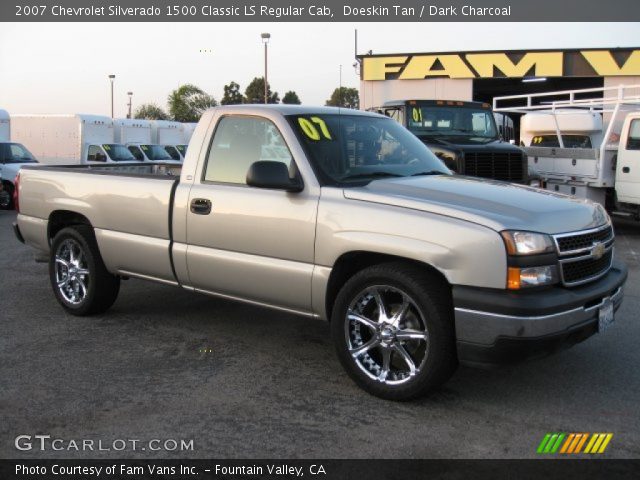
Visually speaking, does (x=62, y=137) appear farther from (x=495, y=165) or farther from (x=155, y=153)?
(x=495, y=165)

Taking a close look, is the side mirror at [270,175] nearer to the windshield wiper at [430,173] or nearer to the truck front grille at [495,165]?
the windshield wiper at [430,173]

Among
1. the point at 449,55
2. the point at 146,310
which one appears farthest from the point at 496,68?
the point at 146,310

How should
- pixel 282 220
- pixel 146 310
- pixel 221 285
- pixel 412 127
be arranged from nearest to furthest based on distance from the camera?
pixel 282 220 < pixel 221 285 < pixel 146 310 < pixel 412 127

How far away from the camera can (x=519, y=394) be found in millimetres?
4418

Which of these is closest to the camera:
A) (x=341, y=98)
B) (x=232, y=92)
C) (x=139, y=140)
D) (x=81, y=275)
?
(x=81, y=275)

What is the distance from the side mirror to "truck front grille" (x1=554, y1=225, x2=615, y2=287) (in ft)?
5.66

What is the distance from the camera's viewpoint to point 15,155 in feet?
59.5

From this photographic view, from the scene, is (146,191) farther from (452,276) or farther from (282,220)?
(452,276)

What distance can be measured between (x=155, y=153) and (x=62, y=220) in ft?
69.9

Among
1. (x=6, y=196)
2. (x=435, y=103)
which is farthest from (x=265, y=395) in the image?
(x=6, y=196)

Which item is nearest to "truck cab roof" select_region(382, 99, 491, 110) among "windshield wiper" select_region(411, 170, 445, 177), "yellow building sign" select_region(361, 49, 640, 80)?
"windshield wiper" select_region(411, 170, 445, 177)

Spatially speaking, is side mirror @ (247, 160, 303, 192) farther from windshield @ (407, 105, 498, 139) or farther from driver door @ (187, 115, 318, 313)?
windshield @ (407, 105, 498, 139)

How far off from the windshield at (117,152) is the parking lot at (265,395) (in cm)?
1866
